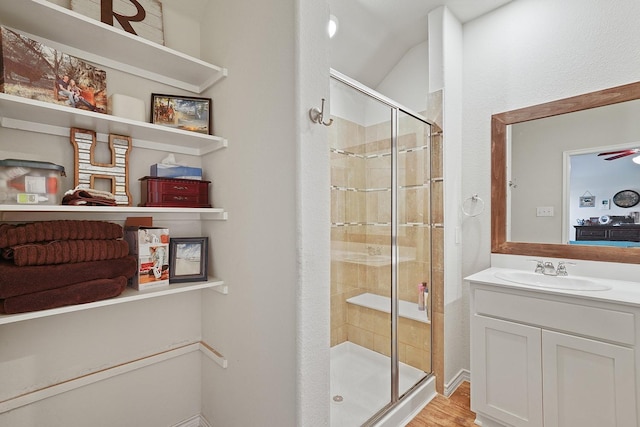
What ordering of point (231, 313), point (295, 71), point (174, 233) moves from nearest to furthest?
point (295, 71) → point (231, 313) → point (174, 233)

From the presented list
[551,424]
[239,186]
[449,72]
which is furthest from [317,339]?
[449,72]

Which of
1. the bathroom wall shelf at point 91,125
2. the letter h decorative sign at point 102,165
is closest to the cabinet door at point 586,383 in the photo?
the bathroom wall shelf at point 91,125

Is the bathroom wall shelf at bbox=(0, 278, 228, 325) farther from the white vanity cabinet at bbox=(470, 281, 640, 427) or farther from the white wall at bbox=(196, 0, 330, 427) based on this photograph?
the white vanity cabinet at bbox=(470, 281, 640, 427)

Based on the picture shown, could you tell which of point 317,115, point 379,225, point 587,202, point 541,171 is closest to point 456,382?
point 379,225

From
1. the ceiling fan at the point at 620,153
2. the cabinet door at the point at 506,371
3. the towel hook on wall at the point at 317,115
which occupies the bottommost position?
the cabinet door at the point at 506,371

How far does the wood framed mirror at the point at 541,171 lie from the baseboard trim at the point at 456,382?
0.94 metres

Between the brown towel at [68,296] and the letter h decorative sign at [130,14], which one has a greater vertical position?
the letter h decorative sign at [130,14]

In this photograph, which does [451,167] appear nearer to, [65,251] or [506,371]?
[506,371]

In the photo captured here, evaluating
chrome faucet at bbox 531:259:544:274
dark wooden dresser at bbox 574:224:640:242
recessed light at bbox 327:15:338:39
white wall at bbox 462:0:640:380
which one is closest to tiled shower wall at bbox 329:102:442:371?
white wall at bbox 462:0:640:380

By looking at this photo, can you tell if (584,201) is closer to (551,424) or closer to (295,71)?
(551,424)

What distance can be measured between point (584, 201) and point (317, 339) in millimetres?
1838

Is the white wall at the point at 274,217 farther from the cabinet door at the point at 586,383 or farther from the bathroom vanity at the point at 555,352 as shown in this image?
the cabinet door at the point at 586,383

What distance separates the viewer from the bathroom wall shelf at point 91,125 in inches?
39.6

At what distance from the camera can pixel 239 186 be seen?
133 centimetres
